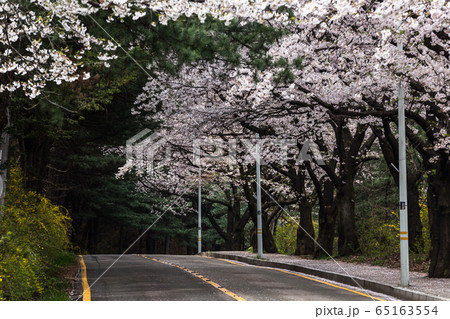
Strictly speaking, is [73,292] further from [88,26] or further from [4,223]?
[88,26]

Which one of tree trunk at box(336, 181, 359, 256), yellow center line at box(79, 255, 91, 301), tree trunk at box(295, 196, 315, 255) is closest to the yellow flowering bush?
yellow center line at box(79, 255, 91, 301)

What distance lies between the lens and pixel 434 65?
13.8 m

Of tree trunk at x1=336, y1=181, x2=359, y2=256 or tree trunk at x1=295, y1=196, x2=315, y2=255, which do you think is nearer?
tree trunk at x1=336, y1=181, x2=359, y2=256

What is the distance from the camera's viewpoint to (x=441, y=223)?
15.7 meters

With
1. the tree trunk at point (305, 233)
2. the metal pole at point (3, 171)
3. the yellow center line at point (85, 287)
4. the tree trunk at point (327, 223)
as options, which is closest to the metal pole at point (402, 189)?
the yellow center line at point (85, 287)

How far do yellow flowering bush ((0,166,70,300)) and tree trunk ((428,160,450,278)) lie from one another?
9.70m

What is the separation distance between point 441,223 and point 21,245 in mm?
10580

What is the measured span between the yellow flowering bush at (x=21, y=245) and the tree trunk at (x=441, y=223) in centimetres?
970

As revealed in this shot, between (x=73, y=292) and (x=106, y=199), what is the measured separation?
122 feet

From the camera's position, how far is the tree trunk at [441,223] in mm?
15297

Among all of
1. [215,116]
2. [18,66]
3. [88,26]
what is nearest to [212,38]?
[88,26]

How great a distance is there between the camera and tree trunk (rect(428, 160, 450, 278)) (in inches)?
602

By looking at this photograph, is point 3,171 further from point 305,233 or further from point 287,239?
point 287,239

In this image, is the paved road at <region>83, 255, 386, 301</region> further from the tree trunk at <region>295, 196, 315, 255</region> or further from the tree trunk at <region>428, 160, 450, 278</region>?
the tree trunk at <region>295, 196, 315, 255</region>
